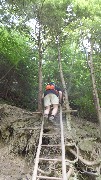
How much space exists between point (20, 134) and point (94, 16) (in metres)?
5.63

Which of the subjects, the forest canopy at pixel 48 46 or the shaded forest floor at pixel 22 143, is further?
the forest canopy at pixel 48 46

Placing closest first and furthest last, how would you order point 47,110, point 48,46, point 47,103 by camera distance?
point 47,110 → point 47,103 → point 48,46

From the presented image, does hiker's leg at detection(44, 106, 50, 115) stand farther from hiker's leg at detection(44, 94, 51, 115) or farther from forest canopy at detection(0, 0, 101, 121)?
forest canopy at detection(0, 0, 101, 121)

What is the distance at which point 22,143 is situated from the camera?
851 centimetres

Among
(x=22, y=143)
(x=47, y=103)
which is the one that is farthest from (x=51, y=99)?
(x=22, y=143)

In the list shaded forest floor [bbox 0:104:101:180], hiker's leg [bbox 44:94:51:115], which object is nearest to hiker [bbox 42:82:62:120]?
hiker's leg [bbox 44:94:51:115]

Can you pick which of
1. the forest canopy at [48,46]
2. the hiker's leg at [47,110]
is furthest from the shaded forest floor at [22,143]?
the forest canopy at [48,46]

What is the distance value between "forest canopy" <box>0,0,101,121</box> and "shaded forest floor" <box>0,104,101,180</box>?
1.90m

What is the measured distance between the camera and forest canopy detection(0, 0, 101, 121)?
421 inches

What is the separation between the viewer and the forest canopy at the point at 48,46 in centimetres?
1069

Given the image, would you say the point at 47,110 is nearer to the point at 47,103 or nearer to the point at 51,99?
the point at 47,103

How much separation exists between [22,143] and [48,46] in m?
5.80

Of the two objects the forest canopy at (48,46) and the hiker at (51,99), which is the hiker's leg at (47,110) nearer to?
the hiker at (51,99)

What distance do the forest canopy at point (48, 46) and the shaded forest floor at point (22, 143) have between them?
1.90 meters
